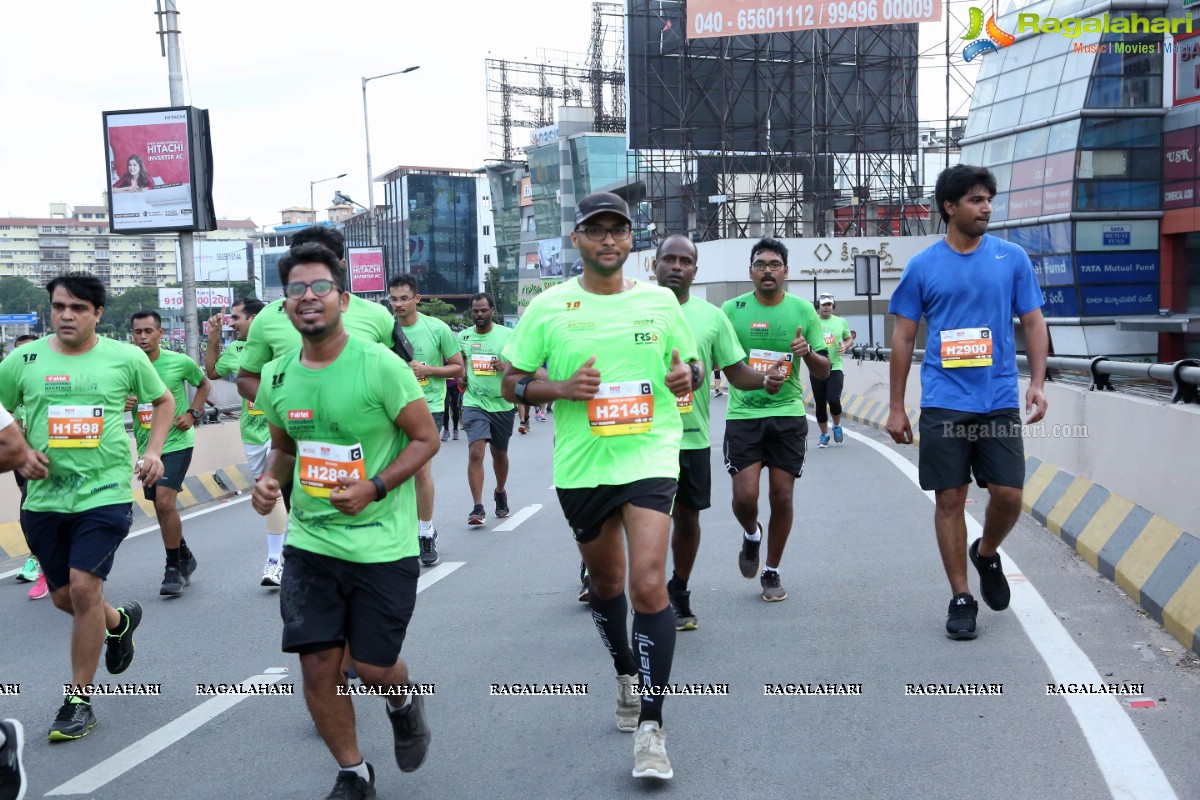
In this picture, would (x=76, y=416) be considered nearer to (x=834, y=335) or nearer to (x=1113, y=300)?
(x=834, y=335)

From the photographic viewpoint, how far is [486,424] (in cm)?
1068

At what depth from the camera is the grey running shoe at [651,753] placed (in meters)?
4.14

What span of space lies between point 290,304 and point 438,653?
2537 millimetres

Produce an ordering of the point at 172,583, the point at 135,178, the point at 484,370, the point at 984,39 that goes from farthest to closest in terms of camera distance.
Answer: the point at 984,39 → the point at 135,178 → the point at 484,370 → the point at 172,583

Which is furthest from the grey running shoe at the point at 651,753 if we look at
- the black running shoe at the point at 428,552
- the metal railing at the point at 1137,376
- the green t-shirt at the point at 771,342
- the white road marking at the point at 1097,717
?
the black running shoe at the point at 428,552

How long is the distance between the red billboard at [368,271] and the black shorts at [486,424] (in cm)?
3869

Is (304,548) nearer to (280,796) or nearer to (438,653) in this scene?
(280,796)

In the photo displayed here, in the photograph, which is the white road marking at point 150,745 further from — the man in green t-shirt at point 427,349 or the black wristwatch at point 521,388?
the man in green t-shirt at point 427,349

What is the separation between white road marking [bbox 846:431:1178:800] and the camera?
4020 millimetres

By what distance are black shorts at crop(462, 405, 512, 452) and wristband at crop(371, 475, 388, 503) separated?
255 inches

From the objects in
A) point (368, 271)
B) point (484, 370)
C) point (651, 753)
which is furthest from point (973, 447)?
point (368, 271)

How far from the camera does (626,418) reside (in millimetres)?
4527

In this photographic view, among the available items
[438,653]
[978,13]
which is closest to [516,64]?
[978,13]

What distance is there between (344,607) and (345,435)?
1.84ft
